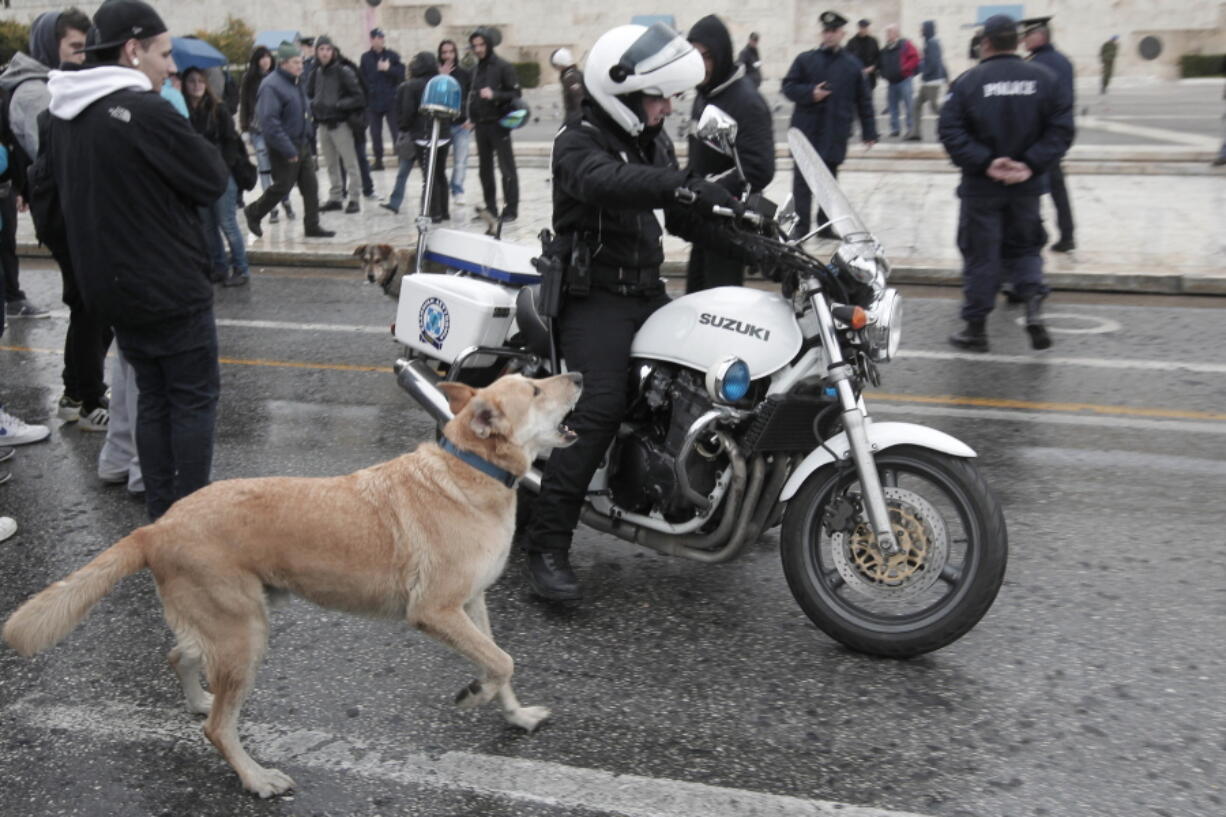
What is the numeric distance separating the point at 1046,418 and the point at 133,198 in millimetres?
4532

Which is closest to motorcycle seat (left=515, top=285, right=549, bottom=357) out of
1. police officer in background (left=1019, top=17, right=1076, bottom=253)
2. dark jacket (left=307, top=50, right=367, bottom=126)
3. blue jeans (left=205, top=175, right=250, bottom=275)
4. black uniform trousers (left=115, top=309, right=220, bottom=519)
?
black uniform trousers (left=115, top=309, right=220, bottom=519)

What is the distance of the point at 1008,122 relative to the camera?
794 centimetres

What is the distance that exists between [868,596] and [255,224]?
9696 millimetres

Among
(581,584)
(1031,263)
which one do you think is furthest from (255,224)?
(581,584)

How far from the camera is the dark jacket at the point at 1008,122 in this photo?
26.0 ft

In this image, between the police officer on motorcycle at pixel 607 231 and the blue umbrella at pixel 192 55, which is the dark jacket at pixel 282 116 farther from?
the police officer on motorcycle at pixel 607 231

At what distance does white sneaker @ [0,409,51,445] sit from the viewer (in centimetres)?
651

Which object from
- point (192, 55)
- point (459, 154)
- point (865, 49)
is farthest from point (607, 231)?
point (865, 49)

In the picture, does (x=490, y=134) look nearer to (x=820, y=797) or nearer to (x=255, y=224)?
(x=255, y=224)

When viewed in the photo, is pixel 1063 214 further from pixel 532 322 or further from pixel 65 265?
pixel 65 265

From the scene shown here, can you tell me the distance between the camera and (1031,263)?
8141 mm

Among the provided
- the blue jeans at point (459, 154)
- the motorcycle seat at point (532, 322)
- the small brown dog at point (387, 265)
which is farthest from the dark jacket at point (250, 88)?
the motorcycle seat at point (532, 322)

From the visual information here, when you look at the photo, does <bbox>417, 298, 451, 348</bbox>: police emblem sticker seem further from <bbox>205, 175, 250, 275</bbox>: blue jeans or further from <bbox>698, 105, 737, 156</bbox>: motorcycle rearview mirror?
<bbox>205, 175, 250, 275</bbox>: blue jeans

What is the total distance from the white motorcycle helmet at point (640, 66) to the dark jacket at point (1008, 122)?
4.45m
